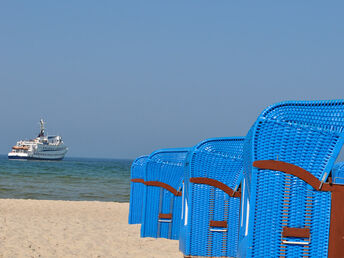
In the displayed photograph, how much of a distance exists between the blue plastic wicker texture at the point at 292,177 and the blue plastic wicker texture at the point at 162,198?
16.3ft

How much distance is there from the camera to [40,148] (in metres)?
94.5

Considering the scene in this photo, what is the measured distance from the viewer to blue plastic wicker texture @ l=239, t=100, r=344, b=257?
4.87m

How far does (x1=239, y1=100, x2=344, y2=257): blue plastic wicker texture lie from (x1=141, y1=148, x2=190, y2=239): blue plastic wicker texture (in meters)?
4.96

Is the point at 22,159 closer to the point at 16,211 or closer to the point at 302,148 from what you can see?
the point at 16,211

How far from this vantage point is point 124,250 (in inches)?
362

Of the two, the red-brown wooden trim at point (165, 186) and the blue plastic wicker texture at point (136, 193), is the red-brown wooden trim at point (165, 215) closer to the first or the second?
the red-brown wooden trim at point (165, 186)

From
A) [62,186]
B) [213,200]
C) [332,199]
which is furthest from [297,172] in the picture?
[62,186]

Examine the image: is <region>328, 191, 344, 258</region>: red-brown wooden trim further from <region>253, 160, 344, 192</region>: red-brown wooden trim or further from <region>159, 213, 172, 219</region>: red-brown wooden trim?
<region>159, 213, 172, 219</region>: red-brown wooden trim

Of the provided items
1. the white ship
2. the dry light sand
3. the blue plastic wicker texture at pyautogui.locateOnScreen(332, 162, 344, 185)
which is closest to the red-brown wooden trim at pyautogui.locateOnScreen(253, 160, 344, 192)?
the blue plastic wicker texture at pyautogui.locateOnScreen(332, 162, 344, 185)

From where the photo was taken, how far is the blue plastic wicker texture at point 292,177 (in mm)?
4867

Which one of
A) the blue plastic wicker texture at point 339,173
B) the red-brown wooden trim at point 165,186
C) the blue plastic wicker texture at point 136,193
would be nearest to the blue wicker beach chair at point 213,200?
the blue plastic wicker texture at point 339,173

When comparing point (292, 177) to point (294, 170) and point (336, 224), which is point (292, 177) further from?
point (336, 224)

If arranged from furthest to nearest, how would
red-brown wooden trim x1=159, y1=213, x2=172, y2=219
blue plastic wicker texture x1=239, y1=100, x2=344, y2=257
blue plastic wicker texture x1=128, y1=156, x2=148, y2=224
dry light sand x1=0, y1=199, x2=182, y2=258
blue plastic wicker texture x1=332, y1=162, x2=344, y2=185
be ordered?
blue plastic wicker texture x1=128, y1=156, x2=148, y2=224
red-brown wooden trim x1=159, y1=213, x2=172, y2=219
dry light sand x1=0, y1=199, x2=182, y2=258
blue plastic wicker texture x1=332, y1=162, x2=344, y2=185
blue plastic wicker texture x1=239, y1=100, x2=344, y2=257

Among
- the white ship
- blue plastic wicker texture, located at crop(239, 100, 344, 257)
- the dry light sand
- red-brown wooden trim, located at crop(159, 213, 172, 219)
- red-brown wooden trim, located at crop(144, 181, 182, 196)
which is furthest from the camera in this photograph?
the white ship
